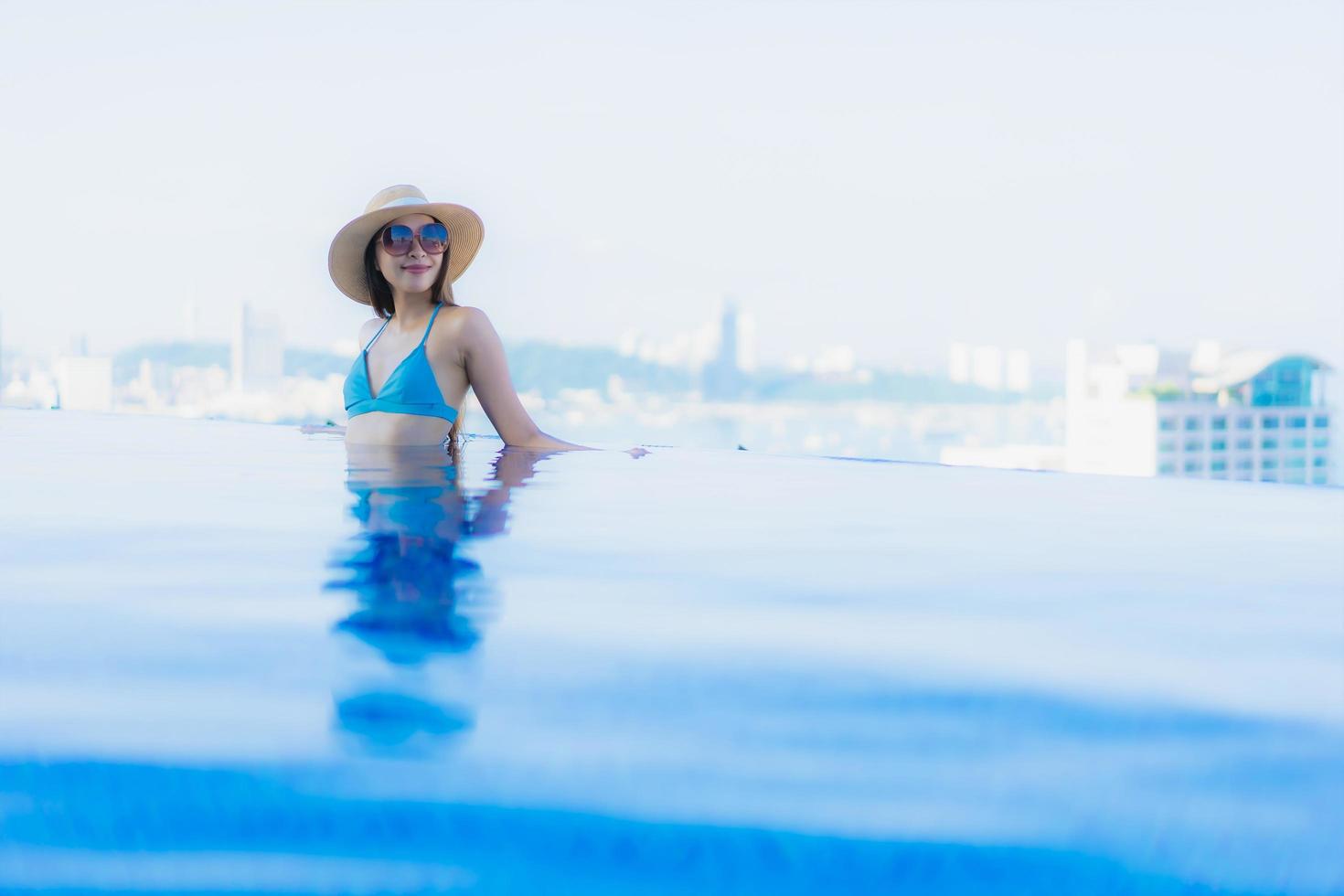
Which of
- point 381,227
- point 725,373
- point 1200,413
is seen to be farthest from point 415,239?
point 1200,413

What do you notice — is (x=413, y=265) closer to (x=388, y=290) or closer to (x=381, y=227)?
(x=381, y=227)

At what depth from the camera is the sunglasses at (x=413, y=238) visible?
2.87 meters

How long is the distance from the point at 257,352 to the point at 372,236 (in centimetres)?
4152

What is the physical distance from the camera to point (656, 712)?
685mm

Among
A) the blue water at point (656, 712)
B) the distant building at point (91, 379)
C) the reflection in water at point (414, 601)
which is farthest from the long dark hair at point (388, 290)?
the distant building at point (91, 379)

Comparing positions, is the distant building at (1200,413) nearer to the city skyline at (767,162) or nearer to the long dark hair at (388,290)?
the city skyline at (767,162)

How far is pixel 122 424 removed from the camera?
14.7 ft

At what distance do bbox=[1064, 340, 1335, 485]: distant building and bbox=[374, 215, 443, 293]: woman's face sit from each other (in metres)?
67.1

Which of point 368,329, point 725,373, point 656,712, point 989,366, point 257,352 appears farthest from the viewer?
point 989,366

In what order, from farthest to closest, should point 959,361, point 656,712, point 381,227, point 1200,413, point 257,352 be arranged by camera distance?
point 959,361, point 1200,413, point 257,352, point 381,227, point 656,712

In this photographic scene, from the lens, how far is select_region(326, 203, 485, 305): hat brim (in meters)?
2.93

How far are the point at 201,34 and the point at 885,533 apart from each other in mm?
50268

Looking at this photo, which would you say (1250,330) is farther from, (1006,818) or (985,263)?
(1006,818)

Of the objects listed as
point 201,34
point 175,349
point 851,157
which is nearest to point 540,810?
point 175,349
